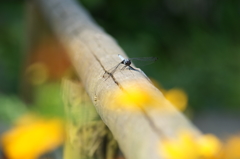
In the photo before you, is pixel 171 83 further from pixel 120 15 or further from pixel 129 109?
pixel 129 109

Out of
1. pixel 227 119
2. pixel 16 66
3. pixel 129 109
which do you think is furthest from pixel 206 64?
pixel 129 109

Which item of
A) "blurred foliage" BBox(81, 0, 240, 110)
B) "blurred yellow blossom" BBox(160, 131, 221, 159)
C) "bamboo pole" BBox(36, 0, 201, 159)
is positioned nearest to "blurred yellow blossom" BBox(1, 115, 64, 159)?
"bamboo pole" BBox(36, 0, 201, 159)

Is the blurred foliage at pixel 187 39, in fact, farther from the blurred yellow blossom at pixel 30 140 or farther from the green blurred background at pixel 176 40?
the blurred yellow blossom at pixel 30 140

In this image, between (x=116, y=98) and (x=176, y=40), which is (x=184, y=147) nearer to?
(x=116, y=98)

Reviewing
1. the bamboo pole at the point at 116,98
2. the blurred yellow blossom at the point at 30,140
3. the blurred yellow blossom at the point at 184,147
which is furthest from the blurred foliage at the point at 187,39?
the blurred yellow blossom at the point at 184,147

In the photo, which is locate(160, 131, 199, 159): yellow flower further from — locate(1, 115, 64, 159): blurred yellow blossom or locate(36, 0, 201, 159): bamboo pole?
locate(1, 115, 64, 159): blurred yellow blossom
